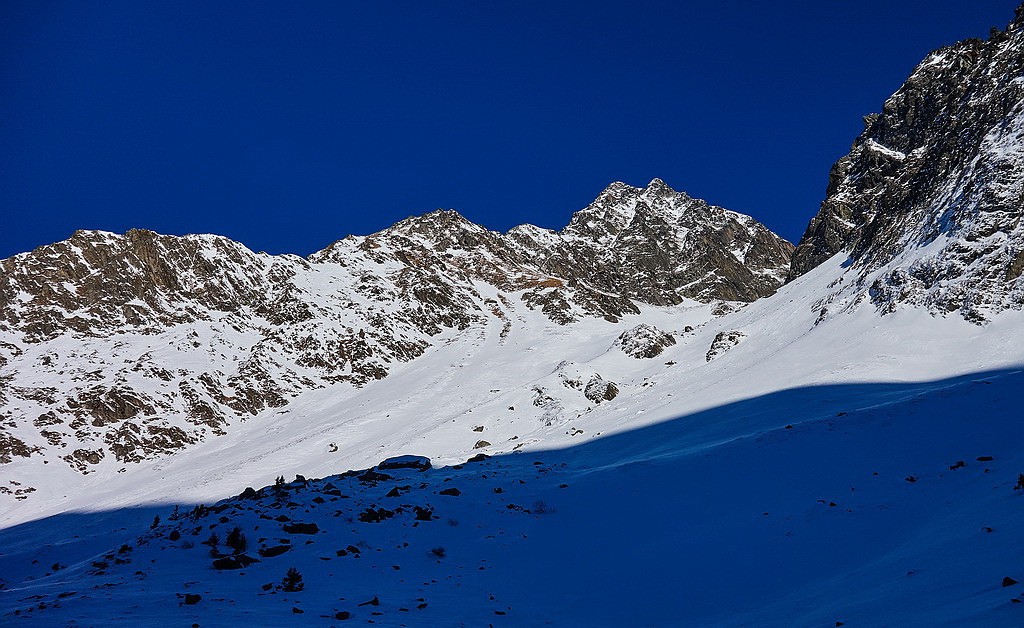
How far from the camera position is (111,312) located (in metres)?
111

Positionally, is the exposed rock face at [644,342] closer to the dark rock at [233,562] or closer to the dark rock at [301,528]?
the dark rock at [301,528]

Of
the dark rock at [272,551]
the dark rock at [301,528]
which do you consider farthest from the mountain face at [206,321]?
the dark rock at [272,551]

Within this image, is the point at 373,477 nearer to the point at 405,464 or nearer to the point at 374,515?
the point at 405,464

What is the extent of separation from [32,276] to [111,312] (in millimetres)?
16917

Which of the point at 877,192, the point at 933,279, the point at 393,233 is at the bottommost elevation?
the point at 933,279

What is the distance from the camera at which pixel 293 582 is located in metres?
11.3

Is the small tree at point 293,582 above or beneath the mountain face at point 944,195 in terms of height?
beneath

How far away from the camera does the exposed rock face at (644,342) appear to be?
264 feet

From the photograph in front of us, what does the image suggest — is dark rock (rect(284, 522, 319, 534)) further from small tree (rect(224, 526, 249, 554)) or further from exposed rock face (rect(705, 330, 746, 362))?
exposed rock face (rect(705, 330, 746, 362))

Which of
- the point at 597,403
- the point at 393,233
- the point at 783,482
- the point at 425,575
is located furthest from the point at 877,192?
the point at 393,233

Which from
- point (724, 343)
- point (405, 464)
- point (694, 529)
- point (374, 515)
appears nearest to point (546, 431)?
point (405, 464)

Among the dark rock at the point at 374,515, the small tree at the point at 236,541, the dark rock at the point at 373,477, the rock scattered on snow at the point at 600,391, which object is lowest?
the dark rock at the point at 374,515

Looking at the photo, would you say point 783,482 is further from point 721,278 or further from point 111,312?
point 721,278

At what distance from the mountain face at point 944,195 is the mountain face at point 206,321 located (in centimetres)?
5518
